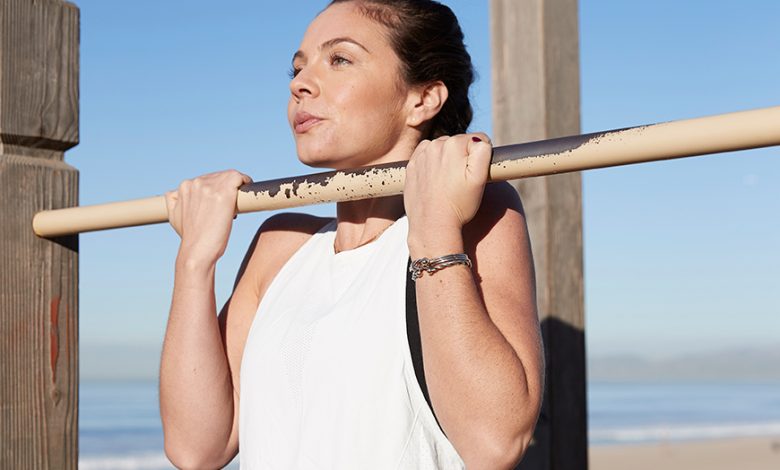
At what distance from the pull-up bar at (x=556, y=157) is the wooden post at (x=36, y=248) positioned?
0.22 meters

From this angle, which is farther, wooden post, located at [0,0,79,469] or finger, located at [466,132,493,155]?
wooden post, located at [0,0,79,469]

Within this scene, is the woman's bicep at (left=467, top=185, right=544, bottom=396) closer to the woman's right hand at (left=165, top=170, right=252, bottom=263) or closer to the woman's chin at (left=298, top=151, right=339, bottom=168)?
the woman's chin at (left=298, top=151, right=339, bottom=168)

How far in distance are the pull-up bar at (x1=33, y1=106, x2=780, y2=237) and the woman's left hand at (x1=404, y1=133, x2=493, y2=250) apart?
0.09 ft

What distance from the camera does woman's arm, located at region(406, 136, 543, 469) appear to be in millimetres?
1291

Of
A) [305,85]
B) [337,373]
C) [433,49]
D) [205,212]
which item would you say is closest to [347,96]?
[305,85]

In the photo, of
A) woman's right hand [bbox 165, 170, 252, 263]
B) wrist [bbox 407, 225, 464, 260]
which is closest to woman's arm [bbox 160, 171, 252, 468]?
woman's right hand [bbox 165, 170, 252, 263]

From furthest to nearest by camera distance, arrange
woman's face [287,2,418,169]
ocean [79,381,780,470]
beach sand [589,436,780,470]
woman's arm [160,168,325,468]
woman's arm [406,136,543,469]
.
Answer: ocean [79,381,780,470] < beach sand [589,436,780,470] < woman's arm [160,168,325,468] < woman's face [287,2,418,169] < woman's arm [406,136,543,469]

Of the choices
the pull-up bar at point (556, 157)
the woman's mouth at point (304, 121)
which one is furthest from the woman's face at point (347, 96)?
the pull-up bar at point (556, 157)

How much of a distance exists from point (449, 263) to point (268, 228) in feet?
2.31

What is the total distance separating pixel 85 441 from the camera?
556 inches

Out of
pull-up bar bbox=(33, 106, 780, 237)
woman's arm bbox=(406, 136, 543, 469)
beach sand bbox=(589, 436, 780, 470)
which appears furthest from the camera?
beach sand bbox=(589, 436, 780, 470)

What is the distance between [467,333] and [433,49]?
0.64m

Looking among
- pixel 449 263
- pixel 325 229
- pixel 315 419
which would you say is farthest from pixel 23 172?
pixel 449 263

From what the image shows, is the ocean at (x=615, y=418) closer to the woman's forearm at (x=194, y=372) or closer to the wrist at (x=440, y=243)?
the woman's forearm at (x=194, y=372)
